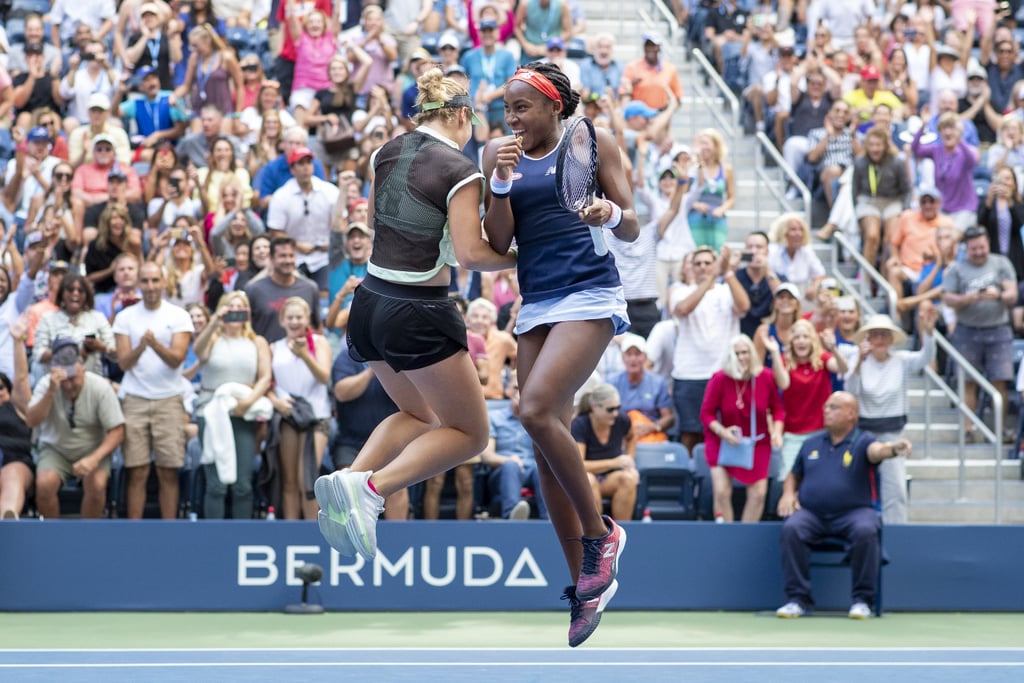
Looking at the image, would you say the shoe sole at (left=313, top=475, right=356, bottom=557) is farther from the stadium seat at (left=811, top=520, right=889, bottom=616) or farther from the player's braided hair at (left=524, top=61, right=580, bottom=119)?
the stadium seat at (left=811, top=520, right=889, bottom=616)

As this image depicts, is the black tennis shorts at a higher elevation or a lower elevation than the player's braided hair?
lower

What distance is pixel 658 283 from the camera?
13688 mm

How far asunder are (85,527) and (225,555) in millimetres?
974

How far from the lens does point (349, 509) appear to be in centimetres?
597

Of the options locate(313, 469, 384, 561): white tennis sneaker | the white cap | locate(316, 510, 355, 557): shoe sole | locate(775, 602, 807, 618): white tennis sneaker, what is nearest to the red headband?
locate(313, 469, 384, 561): white tennis sneaker

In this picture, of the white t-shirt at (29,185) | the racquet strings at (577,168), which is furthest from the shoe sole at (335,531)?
the white t-shirt at (29,185)

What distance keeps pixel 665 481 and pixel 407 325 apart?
587 centimetres

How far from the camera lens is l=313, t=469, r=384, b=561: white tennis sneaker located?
5969mm

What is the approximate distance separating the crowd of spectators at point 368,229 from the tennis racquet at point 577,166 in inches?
204

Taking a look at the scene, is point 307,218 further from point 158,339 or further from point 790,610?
point 790,610

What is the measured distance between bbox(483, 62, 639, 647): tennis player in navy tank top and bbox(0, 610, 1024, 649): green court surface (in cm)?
333

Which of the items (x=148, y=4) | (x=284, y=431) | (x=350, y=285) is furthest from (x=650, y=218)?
Result: (x=148, y=4)

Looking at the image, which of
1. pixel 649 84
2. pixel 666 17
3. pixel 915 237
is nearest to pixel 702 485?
pixel 915 237

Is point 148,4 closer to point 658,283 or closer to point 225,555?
point 658,283
